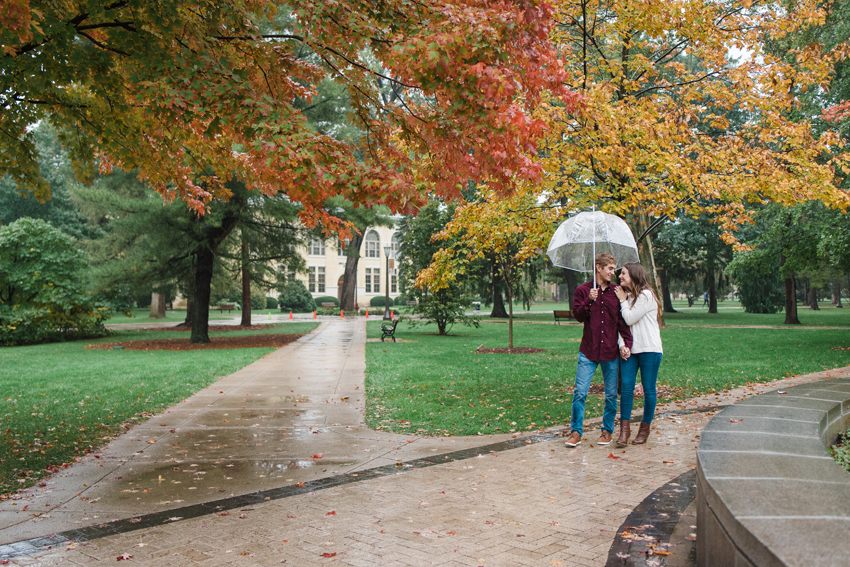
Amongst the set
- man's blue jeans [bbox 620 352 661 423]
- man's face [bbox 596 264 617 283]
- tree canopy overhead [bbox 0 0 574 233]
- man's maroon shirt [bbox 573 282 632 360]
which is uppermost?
tree canopy overhead [bbox 0 0 574 233]

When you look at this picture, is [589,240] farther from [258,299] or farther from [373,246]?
[373,246]

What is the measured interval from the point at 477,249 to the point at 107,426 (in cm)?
619

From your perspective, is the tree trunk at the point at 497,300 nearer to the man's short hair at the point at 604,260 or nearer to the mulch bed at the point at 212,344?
the mulch bed at the point at 212,344

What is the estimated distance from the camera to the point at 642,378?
6.30 metres

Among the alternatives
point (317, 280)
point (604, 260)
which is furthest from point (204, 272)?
point (317, 280)

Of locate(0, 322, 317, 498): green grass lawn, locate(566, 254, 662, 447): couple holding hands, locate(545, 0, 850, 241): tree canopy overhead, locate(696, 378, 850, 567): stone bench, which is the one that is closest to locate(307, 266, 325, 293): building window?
locate(0, 322, 317, 498): green grass lawn

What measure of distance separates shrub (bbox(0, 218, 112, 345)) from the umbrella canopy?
2013cm

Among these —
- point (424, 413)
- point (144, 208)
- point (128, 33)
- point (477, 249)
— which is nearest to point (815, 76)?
point (477, 249)

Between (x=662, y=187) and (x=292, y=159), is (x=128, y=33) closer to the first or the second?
(x=292, y=159)

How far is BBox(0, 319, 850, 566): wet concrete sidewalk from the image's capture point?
3727 millimetres

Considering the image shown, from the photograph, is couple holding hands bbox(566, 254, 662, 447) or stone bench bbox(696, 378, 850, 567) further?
couple holding hands bbox(566, 254, 662, 447)

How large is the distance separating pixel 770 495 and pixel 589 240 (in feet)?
16.0

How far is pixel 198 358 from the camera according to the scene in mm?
16188

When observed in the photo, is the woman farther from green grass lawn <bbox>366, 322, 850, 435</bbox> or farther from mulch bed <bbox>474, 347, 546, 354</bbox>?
mulch bed <bbox>474, 347, 546, 354</bbox>
